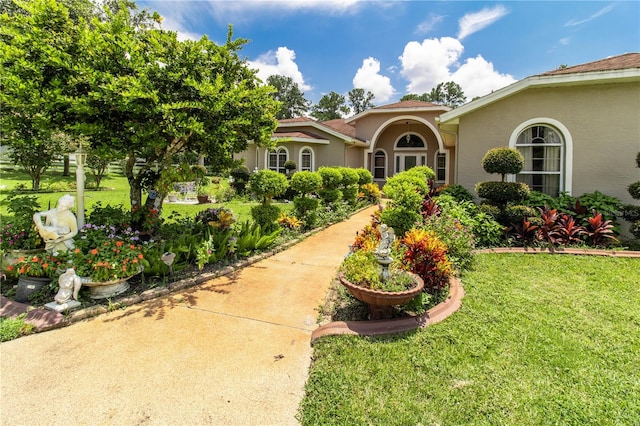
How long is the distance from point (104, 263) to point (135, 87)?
274cm

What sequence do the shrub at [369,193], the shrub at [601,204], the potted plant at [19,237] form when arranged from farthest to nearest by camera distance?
the shrub at [369,193] < the shrub at [601,204] < the potted plant at [19,237]

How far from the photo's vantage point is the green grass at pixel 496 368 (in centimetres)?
268

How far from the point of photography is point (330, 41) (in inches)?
549

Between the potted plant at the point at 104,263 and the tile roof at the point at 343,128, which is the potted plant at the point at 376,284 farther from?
the tile roof at the point at 343,128

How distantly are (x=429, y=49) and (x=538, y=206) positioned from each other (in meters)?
8.37

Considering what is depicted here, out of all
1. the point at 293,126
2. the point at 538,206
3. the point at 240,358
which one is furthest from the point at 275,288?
the point at 293,126

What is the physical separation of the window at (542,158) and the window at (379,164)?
13135 mm

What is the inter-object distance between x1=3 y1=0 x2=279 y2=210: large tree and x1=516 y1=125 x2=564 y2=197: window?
844 cm

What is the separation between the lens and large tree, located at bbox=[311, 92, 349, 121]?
58.5 metres

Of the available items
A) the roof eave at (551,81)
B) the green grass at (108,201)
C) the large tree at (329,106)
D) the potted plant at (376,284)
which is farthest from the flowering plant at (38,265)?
the large tree at (329,106)

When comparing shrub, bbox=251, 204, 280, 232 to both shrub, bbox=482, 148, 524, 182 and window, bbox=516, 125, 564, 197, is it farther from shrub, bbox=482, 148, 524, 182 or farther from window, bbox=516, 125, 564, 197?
window, bbox=516, 125, 564, 197

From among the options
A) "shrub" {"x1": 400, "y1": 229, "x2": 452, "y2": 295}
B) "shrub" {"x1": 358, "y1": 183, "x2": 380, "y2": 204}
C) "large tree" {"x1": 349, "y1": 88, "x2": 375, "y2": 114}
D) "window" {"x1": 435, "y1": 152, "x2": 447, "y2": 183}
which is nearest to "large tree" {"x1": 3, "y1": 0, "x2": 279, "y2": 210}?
"shrub" {"x1": 400, "y1": 229, "x2": 452, "y2": 295}

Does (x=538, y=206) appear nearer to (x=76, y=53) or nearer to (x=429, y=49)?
(x=429, y=49)

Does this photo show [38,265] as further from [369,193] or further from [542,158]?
[369,193]
